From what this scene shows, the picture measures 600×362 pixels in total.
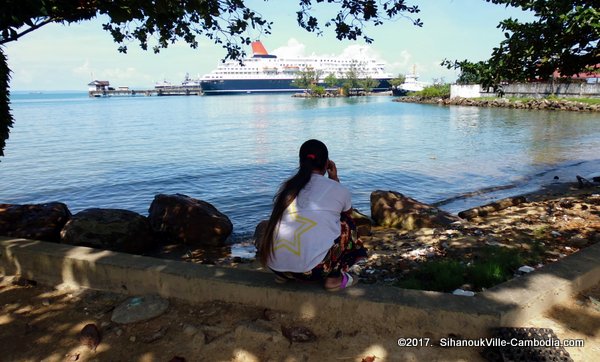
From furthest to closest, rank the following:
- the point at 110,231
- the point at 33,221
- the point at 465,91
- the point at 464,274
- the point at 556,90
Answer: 1. the point at 465,91
2. the point at 556,90
3. the point at 33,221
4. the point at 110,231
5. the point at 464,274

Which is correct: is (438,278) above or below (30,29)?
below

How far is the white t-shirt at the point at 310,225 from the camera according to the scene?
2902 millimetres

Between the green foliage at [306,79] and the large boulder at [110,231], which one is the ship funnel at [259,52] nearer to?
the green foliage at [306,79]

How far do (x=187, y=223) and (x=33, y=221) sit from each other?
2.38 meters

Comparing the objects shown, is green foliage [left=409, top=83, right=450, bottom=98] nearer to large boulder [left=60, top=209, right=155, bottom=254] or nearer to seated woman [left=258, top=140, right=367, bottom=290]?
large boulder [left=60, top=209, right=155, bottom=254]

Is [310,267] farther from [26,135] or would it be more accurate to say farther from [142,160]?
[26,135]

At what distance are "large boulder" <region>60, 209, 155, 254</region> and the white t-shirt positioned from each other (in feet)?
14.5

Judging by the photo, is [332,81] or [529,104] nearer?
[529,104]

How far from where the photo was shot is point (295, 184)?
2943 millimetres

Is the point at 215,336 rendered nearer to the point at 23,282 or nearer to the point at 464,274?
the point at 23,282

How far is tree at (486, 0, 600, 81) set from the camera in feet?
19.8

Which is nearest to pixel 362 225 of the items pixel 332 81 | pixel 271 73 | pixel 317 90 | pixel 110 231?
pixel 110 231

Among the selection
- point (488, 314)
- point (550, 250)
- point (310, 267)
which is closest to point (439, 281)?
point (488, 314)

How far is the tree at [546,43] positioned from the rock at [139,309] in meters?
6.15
